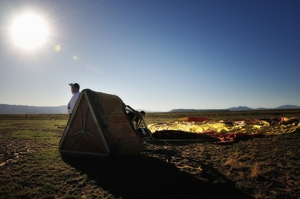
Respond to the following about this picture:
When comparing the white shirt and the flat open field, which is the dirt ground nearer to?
the flat open field

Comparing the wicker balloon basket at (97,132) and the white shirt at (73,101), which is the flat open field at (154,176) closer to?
the wicker balloon basket at (97,132)

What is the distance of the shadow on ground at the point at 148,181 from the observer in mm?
3707

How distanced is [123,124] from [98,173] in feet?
7.74

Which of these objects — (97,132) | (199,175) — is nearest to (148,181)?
(199,175)

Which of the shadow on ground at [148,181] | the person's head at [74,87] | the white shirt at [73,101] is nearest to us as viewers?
the shadow on ground at [148,181]

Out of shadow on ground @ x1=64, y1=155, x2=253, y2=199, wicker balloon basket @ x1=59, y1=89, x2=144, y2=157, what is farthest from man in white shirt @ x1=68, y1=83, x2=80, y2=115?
shadow on ground @ x1=64, y1=155, x2=253, y2=199

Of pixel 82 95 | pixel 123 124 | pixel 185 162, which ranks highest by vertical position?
pixel 82 95

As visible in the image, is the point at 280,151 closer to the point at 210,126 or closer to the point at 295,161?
the point at 295,161

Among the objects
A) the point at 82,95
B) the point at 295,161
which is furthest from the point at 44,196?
the point at 295,161

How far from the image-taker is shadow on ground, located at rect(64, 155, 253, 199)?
146 inches

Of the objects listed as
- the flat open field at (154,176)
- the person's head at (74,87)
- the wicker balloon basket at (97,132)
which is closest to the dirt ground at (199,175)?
the flat open field at (154,176)

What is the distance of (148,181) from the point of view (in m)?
4.37

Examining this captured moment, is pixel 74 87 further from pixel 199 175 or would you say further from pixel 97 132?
pixel 199 175

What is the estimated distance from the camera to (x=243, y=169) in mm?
5086
